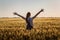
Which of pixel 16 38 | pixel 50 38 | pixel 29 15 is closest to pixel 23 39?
pixel 16 38

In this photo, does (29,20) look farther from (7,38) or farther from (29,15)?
(7,38)

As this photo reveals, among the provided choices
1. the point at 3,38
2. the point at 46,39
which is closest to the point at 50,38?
the point at 46,39

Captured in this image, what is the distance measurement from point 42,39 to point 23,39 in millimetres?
929

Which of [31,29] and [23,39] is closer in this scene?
[23,39]

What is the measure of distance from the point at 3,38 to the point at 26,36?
1.33 meters

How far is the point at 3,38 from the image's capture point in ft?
50.9

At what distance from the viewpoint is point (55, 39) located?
599 inches

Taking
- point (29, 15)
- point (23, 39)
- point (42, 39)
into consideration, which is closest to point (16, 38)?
point (23, 39)

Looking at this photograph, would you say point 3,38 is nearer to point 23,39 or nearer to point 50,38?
point 23,39

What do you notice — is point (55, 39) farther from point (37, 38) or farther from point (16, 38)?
point (16, 38)

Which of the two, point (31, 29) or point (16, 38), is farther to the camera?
point (31, 29)

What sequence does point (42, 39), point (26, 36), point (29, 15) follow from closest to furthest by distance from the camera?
point (42, 39)
point (26, 36)
point (29, 15)

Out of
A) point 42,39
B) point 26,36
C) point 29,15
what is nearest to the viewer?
point 42,39

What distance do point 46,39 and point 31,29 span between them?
12.3ft
